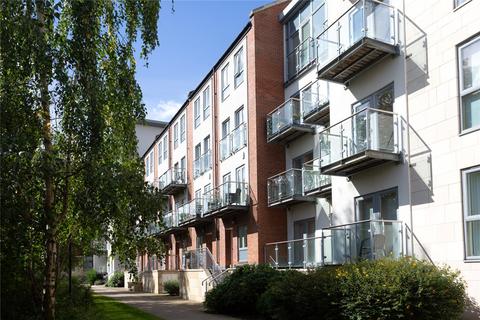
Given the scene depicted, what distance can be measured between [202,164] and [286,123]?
1084 centimetres

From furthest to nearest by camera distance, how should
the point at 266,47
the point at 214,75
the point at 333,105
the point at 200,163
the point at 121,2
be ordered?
the point at 200,163 < the point at 214,75 < the point at 266,47 < the point at 333,105 < the point at 121,2

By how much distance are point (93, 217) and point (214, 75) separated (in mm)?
21706

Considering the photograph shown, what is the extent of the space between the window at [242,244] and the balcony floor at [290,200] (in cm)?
277

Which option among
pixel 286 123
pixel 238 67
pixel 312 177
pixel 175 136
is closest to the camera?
pixel 312 177

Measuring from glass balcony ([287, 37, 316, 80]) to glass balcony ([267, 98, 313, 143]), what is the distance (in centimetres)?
176

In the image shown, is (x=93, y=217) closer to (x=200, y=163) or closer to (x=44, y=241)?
(x=44, y=241)

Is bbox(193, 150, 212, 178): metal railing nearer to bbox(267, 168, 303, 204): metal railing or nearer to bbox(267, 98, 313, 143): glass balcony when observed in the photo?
bbox(267, 98, 313, 143): glass balcony

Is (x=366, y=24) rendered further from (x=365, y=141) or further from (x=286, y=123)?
(x=286, y=123)

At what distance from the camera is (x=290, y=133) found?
23.8 meters

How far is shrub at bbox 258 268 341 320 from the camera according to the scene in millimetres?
12750

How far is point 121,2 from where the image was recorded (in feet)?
36.3

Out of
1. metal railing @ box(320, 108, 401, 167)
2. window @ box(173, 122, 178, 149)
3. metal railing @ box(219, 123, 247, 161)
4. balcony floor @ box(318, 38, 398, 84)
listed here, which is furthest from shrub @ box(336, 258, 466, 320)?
window @ box(173, 122, 178, 149)

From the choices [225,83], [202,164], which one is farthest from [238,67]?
[202,164]

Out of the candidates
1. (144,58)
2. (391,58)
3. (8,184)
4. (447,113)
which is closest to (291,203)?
(391,58)
